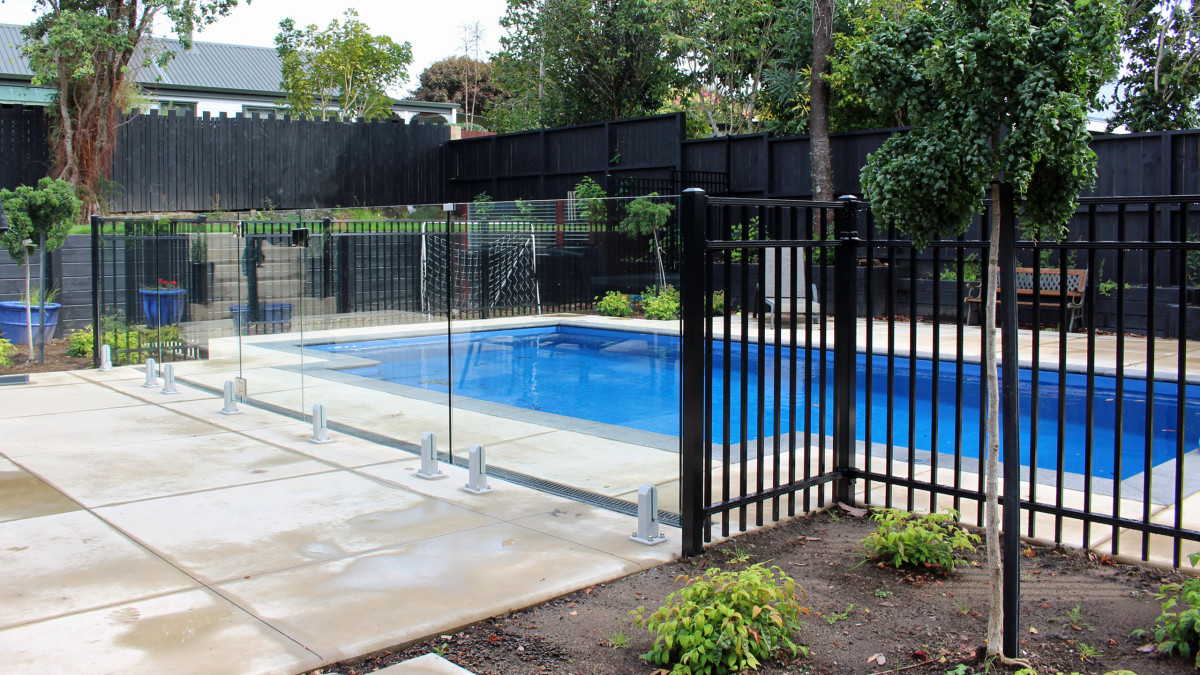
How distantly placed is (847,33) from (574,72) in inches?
319

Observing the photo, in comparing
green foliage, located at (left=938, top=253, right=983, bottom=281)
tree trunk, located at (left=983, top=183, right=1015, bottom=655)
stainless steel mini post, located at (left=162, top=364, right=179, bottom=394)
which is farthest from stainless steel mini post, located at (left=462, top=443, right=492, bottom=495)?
green foliage, located at (left=938, top=253, right=983, bottom=281)

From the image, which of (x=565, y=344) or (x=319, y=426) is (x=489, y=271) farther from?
(x=319, y=426)

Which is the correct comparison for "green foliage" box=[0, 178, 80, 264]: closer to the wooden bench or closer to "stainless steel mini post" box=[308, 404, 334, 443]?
"stainless steel mini post" box=[308, 404, 334, 443]

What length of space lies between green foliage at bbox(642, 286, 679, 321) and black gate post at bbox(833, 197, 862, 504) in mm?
885

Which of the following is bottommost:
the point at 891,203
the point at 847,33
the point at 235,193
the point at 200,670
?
the point at 200,670

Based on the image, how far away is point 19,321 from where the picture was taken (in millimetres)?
12398

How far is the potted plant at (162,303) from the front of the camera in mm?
10430

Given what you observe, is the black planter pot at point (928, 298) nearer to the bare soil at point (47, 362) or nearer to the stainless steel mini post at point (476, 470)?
the stainless steel mini post at point (476, 470)

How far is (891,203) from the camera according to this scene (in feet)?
11.7

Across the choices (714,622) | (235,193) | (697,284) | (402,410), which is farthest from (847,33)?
(714,622)

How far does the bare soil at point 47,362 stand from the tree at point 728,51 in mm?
16720

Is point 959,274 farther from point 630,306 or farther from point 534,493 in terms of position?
point 534,493

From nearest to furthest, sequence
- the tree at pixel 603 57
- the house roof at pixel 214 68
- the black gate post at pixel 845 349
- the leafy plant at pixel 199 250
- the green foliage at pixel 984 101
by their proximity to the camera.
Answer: the green foliage at pixel 984 101 → the black gate post at pixel 845 349 → the leafy plant at pixel 199 250 → the tree at pixel 603 57 → the house roof at pixel 214 68

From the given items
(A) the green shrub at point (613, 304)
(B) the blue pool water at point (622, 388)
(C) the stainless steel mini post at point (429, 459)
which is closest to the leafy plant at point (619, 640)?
(B) the blue pool water at point (622, 388)
